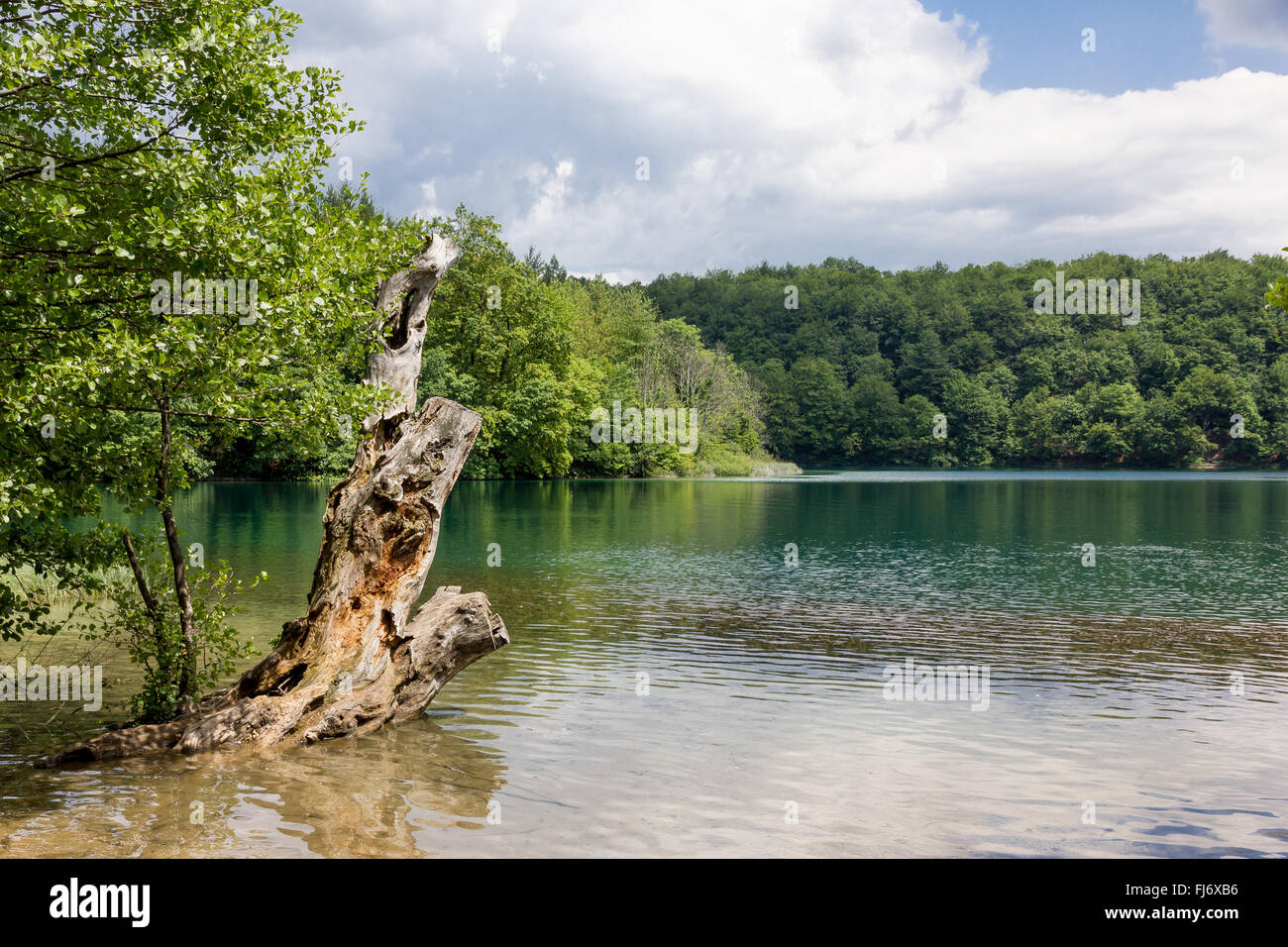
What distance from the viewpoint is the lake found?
25.6ft

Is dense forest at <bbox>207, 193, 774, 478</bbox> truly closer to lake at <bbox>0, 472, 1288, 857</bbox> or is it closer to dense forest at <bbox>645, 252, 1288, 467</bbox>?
lake at <bbox>0, 472, 1288, 857</bbox>

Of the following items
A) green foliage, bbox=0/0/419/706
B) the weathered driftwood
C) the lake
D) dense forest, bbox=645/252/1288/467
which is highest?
dense forest, bbox=645/252/1288/467

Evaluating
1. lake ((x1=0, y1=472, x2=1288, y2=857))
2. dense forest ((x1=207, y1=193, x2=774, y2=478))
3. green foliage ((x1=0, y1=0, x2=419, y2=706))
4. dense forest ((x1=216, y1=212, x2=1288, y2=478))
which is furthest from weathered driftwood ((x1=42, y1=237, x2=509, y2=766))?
dense forest ((x1=216, y1=212, x2=1288, y2=478))

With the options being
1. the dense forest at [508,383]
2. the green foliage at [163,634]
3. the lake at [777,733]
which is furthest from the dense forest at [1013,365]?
the green foliage at [163,634]

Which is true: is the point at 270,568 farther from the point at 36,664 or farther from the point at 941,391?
the point at 941,391

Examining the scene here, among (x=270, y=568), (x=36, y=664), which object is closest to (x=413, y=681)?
(x=36, y=664)

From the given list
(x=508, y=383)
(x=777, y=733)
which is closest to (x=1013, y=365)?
(x=508, y=383)

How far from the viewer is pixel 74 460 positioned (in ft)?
28.6

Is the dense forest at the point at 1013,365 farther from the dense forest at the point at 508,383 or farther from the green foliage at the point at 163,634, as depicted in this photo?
the green foliage at the point at 163,634

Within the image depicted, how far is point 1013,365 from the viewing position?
13700cm

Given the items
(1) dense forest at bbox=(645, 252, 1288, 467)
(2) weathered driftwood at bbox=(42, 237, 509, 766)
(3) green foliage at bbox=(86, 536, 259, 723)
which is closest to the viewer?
(3) green foliage at bbox=(86, 536, 259, 723)

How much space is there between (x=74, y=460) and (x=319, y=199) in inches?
131

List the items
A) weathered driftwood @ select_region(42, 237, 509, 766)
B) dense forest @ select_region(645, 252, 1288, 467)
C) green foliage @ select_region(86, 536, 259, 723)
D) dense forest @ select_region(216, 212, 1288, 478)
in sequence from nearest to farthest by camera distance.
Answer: green foliage @ select_region(86, 536, 259, 723) → weathered driftwood @ select_region(42, 237, 509, 766) → dense forest @ select_region(216, 212, 1288, 478) → dense forest @ select_region(645, 252, 1288, 467)

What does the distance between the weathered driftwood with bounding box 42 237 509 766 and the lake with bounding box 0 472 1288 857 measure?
38 cm
